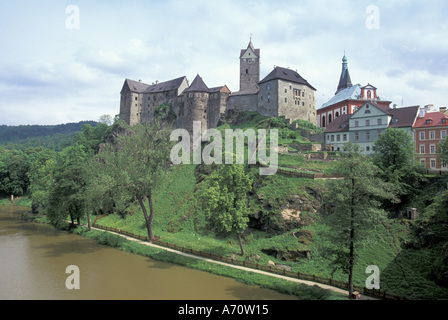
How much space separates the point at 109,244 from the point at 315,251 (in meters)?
22.8

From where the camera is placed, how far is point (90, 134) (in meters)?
87.3

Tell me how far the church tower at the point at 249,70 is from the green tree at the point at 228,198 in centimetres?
4996

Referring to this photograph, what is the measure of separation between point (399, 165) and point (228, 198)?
18.9 meters

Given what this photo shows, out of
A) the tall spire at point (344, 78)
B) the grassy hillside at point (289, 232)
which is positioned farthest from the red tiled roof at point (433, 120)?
the tall spire at point (344, 78)

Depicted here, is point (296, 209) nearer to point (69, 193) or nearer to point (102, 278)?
point (102, 278)

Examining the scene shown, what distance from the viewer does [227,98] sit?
7050 centimetres

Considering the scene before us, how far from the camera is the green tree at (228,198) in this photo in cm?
2712

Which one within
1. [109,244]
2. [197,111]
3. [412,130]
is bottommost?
[109,244]

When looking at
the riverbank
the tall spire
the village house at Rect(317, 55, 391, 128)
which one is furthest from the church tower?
the riverbank

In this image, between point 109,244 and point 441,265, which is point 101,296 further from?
point 441,265

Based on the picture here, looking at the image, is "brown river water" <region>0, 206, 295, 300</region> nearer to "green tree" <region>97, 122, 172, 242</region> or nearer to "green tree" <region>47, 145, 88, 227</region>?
"green tree" <region>97, 122, 172, 242</region>

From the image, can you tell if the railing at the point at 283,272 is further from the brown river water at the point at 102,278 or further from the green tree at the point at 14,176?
the green tree at the point at 14,176
